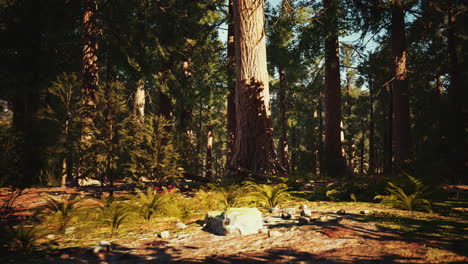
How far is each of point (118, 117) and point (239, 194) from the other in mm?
3135

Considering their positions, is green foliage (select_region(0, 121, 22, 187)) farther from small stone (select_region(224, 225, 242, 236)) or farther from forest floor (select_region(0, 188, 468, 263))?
Answer: small stone (select_region(224, 225, 242, 236))

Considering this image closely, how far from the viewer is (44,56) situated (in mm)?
9555

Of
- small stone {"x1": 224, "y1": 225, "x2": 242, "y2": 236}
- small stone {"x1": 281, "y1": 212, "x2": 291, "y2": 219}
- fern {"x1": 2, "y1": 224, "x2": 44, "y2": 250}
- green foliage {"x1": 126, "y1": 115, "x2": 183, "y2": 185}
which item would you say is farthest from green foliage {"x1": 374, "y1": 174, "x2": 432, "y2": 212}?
fern {"x1": 2, "y1": 224, "x2": 44, "y2": 250}

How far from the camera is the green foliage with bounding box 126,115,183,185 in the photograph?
5.81 metres

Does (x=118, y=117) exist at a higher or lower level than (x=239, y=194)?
higher

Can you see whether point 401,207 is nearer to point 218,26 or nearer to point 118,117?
point 118,117

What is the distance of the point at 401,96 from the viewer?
1015cm

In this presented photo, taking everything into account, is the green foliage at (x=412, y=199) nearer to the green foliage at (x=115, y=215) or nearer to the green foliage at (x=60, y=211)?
the green foliage at (x=115, y=215)

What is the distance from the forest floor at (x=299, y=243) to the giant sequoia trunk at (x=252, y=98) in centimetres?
355

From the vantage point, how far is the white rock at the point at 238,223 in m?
3.22

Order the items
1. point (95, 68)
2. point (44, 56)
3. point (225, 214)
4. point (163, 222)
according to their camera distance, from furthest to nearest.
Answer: point (44, 56)
point (95, 68)
point (163, 222)
point (225, 214)

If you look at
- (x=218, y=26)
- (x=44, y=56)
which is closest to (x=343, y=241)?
(x=44, y=56)

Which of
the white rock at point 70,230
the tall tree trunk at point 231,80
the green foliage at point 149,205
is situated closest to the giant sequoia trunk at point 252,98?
the green foliage at point 149,205

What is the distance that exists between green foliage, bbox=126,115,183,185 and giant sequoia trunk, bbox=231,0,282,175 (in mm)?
2093
